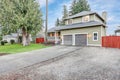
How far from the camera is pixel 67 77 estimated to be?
6.30 metres

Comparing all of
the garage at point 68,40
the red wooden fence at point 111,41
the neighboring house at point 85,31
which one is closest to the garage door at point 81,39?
the neighboring house at point 85,31

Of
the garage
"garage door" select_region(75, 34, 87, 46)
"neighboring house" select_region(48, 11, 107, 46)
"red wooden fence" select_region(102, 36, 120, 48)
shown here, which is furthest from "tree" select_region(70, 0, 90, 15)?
"red wooden fence" select_region(102, 36, 120, 48)

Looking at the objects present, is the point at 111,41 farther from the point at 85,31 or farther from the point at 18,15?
the point at 18,15

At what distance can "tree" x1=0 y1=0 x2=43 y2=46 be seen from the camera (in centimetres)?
2252

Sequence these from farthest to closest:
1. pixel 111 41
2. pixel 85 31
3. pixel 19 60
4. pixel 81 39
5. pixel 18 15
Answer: pixel 81 39, pixel 18 15, pixel 85 31, pixel 111 41, pixel 19 60

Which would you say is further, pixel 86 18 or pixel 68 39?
pixel 68 39

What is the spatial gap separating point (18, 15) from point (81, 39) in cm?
1212

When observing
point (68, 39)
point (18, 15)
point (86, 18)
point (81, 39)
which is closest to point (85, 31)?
point (81, 39)

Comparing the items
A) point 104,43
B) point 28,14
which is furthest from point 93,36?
point 28,14

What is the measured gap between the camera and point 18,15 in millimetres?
22891

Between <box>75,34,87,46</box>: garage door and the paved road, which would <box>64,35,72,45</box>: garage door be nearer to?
<box>75,34,87,46</box>: garage door

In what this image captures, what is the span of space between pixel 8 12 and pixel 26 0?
396 cm

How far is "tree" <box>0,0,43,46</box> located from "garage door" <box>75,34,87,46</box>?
8206 mm

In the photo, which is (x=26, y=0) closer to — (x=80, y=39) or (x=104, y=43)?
(x=80, y=39)
